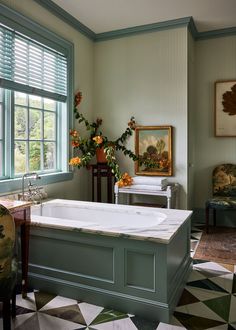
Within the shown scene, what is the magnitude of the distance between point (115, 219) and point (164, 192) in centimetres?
97

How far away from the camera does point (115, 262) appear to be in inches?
85.4

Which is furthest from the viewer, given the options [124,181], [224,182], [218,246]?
[224,182]

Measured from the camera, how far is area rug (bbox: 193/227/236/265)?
10.4 ft

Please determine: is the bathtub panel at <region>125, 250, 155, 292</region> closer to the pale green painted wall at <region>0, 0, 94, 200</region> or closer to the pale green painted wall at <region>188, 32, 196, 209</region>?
the pale green painted wall at <region>0, 0, 94, 200</region>

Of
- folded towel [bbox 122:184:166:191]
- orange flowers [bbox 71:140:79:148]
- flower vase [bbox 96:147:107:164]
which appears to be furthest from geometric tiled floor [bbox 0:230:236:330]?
flower vase [bbox 96:147:107:164]

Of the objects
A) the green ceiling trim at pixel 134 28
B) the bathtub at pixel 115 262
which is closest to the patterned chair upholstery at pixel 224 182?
the bathtub at pixel 115 262

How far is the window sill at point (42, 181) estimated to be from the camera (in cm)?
288

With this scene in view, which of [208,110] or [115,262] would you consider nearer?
[115,262]

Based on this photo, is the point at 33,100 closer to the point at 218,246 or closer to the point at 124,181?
the point at 124,181

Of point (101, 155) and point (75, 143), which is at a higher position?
point (75, 143)

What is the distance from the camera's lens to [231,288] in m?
2.49

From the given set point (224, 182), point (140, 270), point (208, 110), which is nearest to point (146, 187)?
point (224, 182)

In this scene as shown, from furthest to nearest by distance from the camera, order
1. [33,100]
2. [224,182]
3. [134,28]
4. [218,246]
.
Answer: [224,182] → [134,28] → [218,246] → [33,100]

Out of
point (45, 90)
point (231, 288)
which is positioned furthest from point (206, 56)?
point (231, 288)
